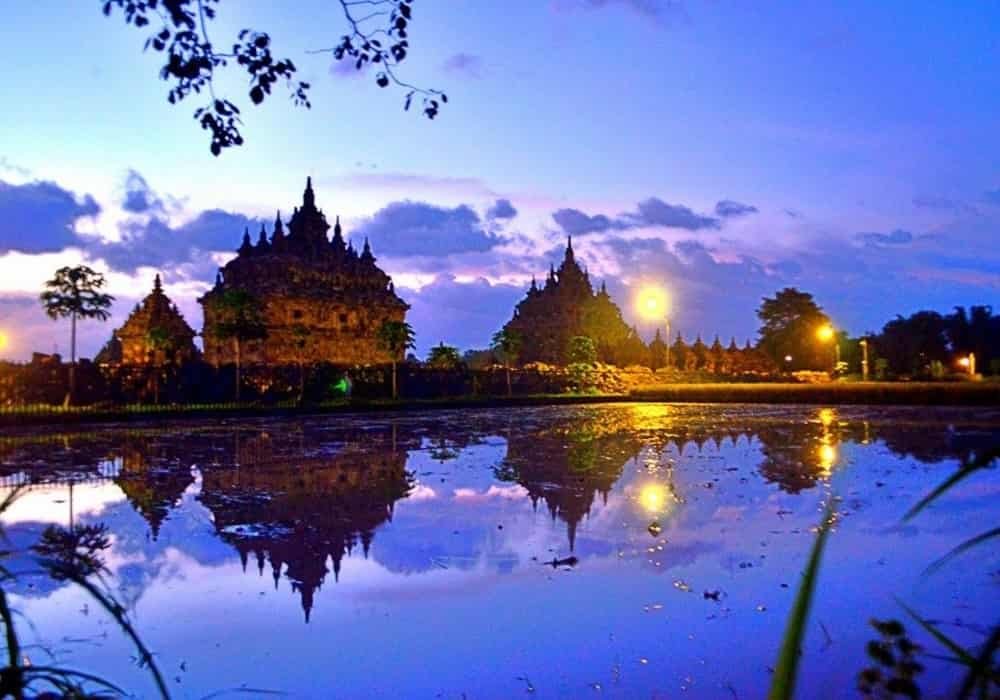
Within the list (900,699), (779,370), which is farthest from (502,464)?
(779,370)

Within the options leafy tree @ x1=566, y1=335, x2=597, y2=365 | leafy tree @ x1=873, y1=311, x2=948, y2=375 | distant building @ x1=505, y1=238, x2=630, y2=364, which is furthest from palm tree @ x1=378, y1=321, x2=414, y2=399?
leafy tree @ x1=873, y1=311, x2=948, y2=375

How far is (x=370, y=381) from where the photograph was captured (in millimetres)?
42344

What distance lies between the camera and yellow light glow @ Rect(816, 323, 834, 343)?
6956 cm

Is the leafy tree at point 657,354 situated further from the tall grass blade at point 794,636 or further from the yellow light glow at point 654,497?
the tall grass blade at point 794,636

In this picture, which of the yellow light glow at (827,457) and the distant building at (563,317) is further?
the distant building at (563,317)

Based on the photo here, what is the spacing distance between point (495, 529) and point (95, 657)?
15.1 ft

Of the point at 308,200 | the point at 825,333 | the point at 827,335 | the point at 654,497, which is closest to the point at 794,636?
the point at 654,497

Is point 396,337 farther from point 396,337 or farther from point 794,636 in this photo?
point 794,636

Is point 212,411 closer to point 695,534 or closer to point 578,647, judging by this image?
point 695,534

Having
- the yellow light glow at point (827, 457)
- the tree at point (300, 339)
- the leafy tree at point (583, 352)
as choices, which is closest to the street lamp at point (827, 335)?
the leafy tree at point (583, 352)

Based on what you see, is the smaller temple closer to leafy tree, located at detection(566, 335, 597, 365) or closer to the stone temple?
the stone temple

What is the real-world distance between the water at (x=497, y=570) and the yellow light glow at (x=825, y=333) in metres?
56.8

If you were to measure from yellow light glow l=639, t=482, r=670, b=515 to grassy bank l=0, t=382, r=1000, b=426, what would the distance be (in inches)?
849

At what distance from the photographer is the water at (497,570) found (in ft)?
15.6
